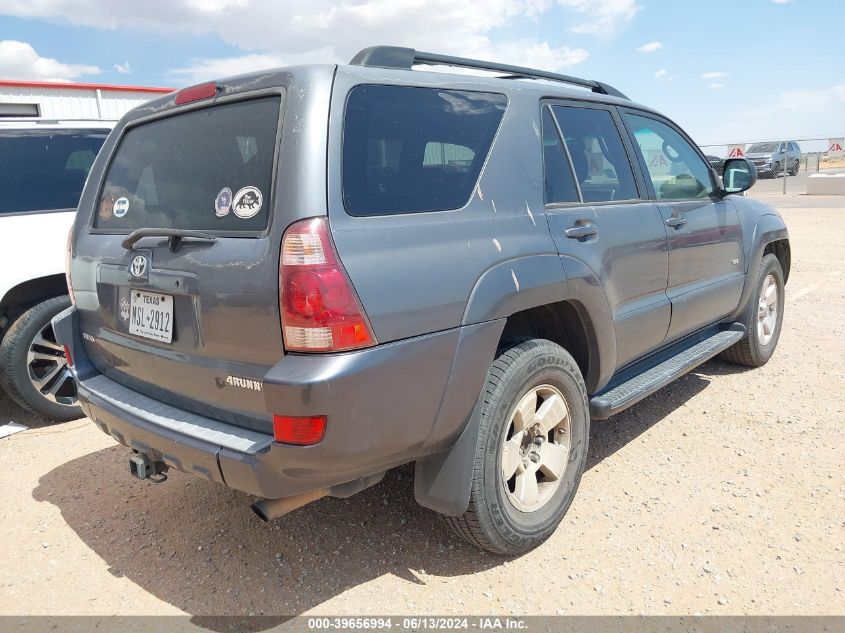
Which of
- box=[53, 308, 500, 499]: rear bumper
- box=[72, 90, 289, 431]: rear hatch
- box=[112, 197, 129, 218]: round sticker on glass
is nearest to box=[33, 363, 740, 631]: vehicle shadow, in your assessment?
box=[53, 308, 500, 499]: rear bumper

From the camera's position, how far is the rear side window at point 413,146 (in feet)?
7.30

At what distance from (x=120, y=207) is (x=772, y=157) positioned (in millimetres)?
29464

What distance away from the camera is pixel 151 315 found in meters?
2.52

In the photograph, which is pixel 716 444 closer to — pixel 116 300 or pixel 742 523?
pixel 742 523

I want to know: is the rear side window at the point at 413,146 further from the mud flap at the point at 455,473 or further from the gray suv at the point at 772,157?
the gray suv at the point at 772,157

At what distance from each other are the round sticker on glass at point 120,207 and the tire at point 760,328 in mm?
4094

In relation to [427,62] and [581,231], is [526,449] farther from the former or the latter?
[427,62]

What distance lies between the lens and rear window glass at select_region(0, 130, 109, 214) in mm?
4434

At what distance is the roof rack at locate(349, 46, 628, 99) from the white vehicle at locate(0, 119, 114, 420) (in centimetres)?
287

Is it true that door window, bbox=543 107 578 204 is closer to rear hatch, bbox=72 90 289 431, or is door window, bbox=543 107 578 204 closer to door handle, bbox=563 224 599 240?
door handle, bbox=563 224 599 240

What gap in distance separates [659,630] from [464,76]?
7.41 ft

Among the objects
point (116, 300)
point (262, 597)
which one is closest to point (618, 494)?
point (262, 597)

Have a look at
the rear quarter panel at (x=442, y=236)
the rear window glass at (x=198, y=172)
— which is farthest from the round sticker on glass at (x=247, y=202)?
the rear quarter panel at (x=442, y=236)

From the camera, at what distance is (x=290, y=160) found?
2.12 m
